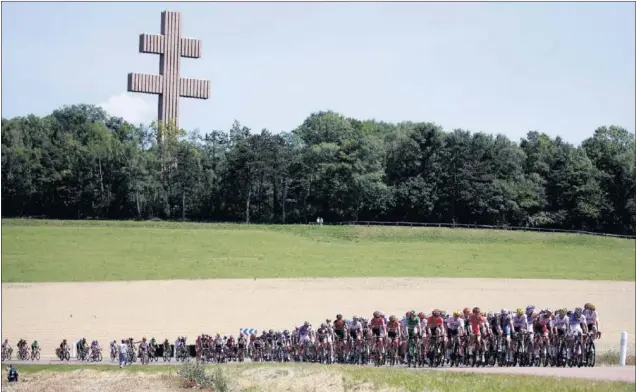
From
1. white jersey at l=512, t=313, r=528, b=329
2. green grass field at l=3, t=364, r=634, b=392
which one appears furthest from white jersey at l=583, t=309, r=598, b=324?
green grass field at l=3, t=364, r=634, b=392

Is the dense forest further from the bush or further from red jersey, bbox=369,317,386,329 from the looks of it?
the bush

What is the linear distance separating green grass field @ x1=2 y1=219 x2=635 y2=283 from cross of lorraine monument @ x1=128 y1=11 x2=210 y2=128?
1133cm

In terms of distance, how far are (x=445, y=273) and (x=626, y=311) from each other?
14.8 m

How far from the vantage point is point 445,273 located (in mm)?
60062

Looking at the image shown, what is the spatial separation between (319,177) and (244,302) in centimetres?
4451

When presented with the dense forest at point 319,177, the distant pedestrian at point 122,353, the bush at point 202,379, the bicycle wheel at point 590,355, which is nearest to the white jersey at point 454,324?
the bicycle wheel at point 590,355

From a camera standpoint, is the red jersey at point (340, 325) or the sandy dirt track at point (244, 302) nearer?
the red jersey at point (340, 325)

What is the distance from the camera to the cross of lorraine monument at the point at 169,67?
3063 inches

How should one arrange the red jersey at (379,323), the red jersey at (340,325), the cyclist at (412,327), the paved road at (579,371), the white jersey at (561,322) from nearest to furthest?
the paved road at (579,371), the cyclist at (412,327), the white jersey at (561,322), the red jersey at (379,323), the red jersey at (340,325)

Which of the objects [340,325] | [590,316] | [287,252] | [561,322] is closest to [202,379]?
[340,325]

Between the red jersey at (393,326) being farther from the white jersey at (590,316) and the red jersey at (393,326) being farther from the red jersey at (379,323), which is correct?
the white jersey at (590,316)

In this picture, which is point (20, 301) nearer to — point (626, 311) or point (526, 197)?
point (626, 311)

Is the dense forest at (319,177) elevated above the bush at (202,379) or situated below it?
above

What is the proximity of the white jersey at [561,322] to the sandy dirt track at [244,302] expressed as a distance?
999cm
